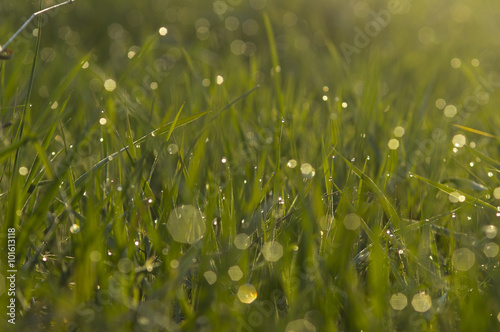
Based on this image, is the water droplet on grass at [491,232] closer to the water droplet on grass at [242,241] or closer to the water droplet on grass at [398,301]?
the water droplet on grass at [398,301]

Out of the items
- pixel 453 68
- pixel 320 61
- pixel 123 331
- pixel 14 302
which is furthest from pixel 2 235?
pixel 453 68

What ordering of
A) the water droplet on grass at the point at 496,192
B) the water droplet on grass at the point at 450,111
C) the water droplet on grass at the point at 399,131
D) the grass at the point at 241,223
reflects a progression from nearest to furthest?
the grass at the point at 241,223
the water droplet on grass at the point at 496,192
the water droplet on grass at the point at 399,131
the water droplet on grass at the point at 450,111

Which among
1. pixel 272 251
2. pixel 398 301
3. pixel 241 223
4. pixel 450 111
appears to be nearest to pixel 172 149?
pixel 241 223

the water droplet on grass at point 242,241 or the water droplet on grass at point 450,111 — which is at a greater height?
the water droplet on grass at point 242,241

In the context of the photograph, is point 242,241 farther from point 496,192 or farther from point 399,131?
point 399,131

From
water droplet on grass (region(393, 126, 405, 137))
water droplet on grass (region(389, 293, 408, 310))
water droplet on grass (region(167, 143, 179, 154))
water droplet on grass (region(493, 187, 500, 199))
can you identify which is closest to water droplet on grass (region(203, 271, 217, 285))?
water droplet on grass (region(389, 293, 408, 310))

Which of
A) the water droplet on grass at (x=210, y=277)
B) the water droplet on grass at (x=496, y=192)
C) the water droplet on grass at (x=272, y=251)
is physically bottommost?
the water droplet on grass at (x=496, y=192)

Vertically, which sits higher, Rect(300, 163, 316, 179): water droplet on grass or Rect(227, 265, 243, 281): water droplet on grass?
Rect(227, 265, 243, 281): water droplet on grass

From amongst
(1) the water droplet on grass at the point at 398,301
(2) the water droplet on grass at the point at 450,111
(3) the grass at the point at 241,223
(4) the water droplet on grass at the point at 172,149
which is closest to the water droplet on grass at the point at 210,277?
(3) the grass at the point at 241,223

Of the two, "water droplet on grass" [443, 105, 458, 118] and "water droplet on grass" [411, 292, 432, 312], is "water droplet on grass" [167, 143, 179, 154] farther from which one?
"water droplet on grass" [443, 105, 458, 118]

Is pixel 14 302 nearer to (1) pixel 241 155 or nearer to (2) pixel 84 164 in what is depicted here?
(2) pixel 84 164

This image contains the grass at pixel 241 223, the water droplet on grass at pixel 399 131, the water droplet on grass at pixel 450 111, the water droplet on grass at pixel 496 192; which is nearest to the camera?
the grass at pixel 241 223
